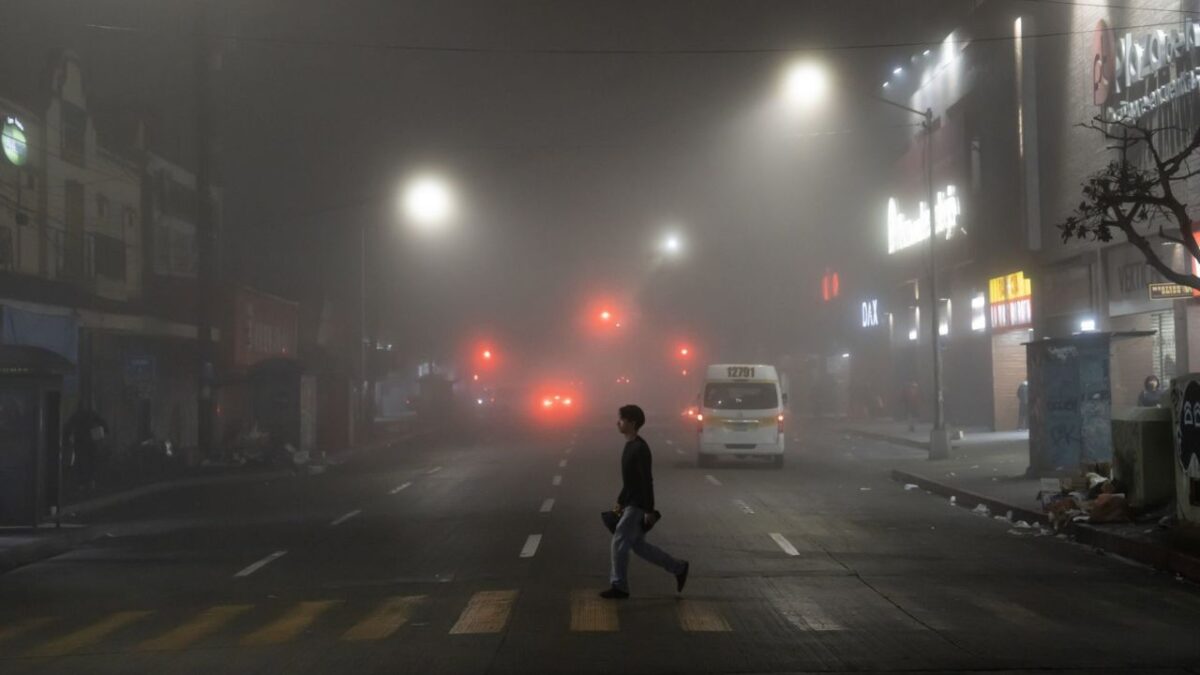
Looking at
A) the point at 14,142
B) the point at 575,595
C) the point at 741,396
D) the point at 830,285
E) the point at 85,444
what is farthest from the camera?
the point at 830,285

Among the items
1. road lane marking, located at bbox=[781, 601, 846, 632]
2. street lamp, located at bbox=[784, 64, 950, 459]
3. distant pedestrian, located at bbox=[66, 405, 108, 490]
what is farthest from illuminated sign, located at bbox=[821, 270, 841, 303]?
road lane marking, located at bbox=[781, 601, 846, 632]

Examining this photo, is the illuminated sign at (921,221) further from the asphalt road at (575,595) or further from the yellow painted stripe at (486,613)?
the yellow painted stripe at (486,613)

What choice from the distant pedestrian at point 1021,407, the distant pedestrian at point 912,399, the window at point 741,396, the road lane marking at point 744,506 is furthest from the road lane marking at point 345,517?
the distant pedestrian at point 912,399

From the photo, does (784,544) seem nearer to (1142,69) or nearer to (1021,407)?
(1142,69)

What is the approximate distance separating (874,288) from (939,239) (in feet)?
38.3

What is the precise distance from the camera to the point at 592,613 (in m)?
11.5

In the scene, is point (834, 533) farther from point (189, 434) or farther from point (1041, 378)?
point (189, 434)

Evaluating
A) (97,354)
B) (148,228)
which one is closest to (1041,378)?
(97,354)

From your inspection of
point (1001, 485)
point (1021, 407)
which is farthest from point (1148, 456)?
point (1021, 407)

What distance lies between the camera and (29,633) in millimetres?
11430

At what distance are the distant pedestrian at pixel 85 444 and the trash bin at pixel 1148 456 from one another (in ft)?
66.1

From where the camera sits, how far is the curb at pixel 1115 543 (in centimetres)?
1380

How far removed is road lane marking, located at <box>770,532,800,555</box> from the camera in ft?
51.9

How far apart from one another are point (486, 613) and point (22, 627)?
4255 millimetres
